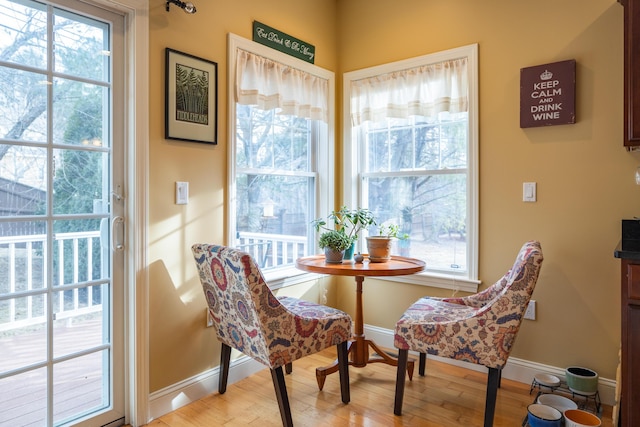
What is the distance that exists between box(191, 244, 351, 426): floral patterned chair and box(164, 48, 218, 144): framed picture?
2.17 feet

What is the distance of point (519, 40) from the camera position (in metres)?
2.58

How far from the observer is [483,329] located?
2002 millimetres

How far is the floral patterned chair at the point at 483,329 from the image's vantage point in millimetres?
1886

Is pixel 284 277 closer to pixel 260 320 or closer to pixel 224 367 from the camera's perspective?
pixel 224 367

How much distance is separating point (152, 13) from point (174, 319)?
1.61m

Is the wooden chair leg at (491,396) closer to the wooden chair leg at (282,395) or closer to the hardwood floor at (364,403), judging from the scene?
the hardwood floor at (364,403)

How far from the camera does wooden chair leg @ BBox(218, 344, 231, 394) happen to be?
7.98 ft

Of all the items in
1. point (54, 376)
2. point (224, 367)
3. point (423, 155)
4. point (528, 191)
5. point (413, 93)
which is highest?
point (413, 93)

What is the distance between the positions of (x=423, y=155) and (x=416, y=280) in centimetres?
91

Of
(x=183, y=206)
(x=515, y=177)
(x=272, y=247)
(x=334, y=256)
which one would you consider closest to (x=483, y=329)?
(x=334, y=256)

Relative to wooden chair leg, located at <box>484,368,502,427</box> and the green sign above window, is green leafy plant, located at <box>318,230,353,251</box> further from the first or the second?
the green sign above window

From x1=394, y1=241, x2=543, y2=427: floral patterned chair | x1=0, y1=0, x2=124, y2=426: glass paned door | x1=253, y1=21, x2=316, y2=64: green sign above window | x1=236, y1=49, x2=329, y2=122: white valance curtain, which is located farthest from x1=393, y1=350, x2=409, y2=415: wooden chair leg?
x1=253, y1=21, x2=316, y2=64: green sign above window

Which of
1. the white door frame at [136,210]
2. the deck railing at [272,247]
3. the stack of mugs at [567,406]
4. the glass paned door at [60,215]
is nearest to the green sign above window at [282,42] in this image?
the white door frame at [136,210]

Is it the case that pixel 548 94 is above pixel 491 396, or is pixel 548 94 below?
above
